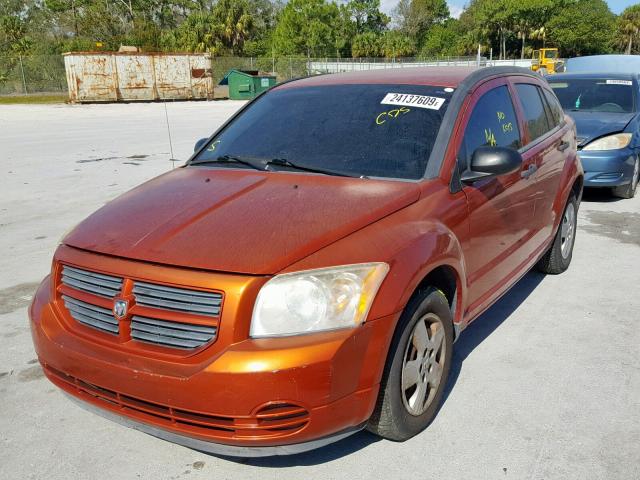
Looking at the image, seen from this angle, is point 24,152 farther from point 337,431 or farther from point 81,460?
point 337,431

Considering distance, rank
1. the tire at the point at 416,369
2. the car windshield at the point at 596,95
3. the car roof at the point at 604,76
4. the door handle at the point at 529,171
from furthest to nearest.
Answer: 1. the car roof at the point at 604,76
2. the car windshield at the point at 596,95
3. the door handle at the point at 529,171
4. the tire at the point at 416,369

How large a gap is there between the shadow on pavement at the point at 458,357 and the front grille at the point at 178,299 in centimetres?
89

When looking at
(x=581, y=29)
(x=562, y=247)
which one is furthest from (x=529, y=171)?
(x=581, y=29)

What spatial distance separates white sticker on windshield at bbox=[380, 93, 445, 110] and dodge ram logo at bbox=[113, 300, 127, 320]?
192 centimetres

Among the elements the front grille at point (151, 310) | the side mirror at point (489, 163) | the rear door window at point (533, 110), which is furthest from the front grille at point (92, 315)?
the rear door window at point (533, 110)

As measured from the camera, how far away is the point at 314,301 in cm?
242

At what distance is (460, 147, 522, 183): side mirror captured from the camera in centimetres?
326

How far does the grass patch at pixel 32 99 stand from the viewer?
35.8m

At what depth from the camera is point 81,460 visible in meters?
2.86

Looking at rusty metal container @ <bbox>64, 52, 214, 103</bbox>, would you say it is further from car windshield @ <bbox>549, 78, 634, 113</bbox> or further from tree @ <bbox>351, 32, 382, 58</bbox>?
tree @ <bbox>351, 32, 382, 58</bbox>

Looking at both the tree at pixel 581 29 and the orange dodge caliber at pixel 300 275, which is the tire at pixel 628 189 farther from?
the tree at pixel 581 29

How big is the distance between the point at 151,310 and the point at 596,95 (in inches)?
326

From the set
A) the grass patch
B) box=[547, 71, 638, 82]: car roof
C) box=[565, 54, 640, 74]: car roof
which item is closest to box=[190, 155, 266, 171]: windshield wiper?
box=[547, 71, 638, 82]: car roof

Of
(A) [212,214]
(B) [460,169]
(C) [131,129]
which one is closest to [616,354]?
(B) [460,169]
